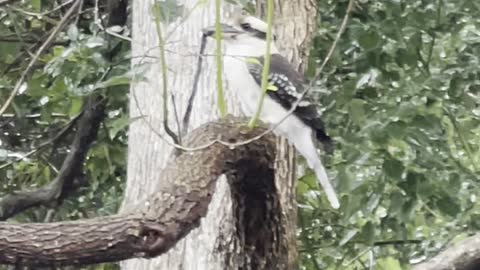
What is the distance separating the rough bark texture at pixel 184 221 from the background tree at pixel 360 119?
61 cm

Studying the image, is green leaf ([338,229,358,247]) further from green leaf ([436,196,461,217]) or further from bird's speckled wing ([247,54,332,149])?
bird's speckled wing ([247,54,332,149])

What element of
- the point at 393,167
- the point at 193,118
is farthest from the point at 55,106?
the point at 393,167

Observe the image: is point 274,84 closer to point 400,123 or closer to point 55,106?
point 400,123

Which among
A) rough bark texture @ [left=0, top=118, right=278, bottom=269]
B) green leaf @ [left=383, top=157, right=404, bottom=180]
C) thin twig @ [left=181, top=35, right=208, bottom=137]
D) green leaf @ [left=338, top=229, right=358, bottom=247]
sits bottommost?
green leaf @ [left=338, top=229, right=358, bottom=247]

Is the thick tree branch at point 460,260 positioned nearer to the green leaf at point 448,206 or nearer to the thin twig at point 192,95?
the thin twig at point 192,95

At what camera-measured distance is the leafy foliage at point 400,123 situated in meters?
3.31

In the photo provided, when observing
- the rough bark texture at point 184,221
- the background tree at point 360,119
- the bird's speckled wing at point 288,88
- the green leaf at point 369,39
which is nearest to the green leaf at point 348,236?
the background tree at point 360,119

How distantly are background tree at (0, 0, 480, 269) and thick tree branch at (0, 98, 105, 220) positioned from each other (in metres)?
0.04

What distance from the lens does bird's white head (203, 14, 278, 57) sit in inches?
108

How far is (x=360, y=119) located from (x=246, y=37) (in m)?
0.69

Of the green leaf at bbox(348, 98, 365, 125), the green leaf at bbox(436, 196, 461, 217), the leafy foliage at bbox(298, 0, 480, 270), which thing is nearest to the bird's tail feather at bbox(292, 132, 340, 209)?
the leafy foliage at bbox(298, 0, 480, 270)

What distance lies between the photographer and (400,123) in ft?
10.3

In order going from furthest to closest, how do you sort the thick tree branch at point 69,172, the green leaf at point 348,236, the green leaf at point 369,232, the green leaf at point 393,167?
1. the thick tree branch at point 69,172
2. the green leaf at point 348,236
3. the green leaf at point 369,232
4. the green leaf at point 393,167

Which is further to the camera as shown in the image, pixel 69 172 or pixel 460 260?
pixel 69 172
